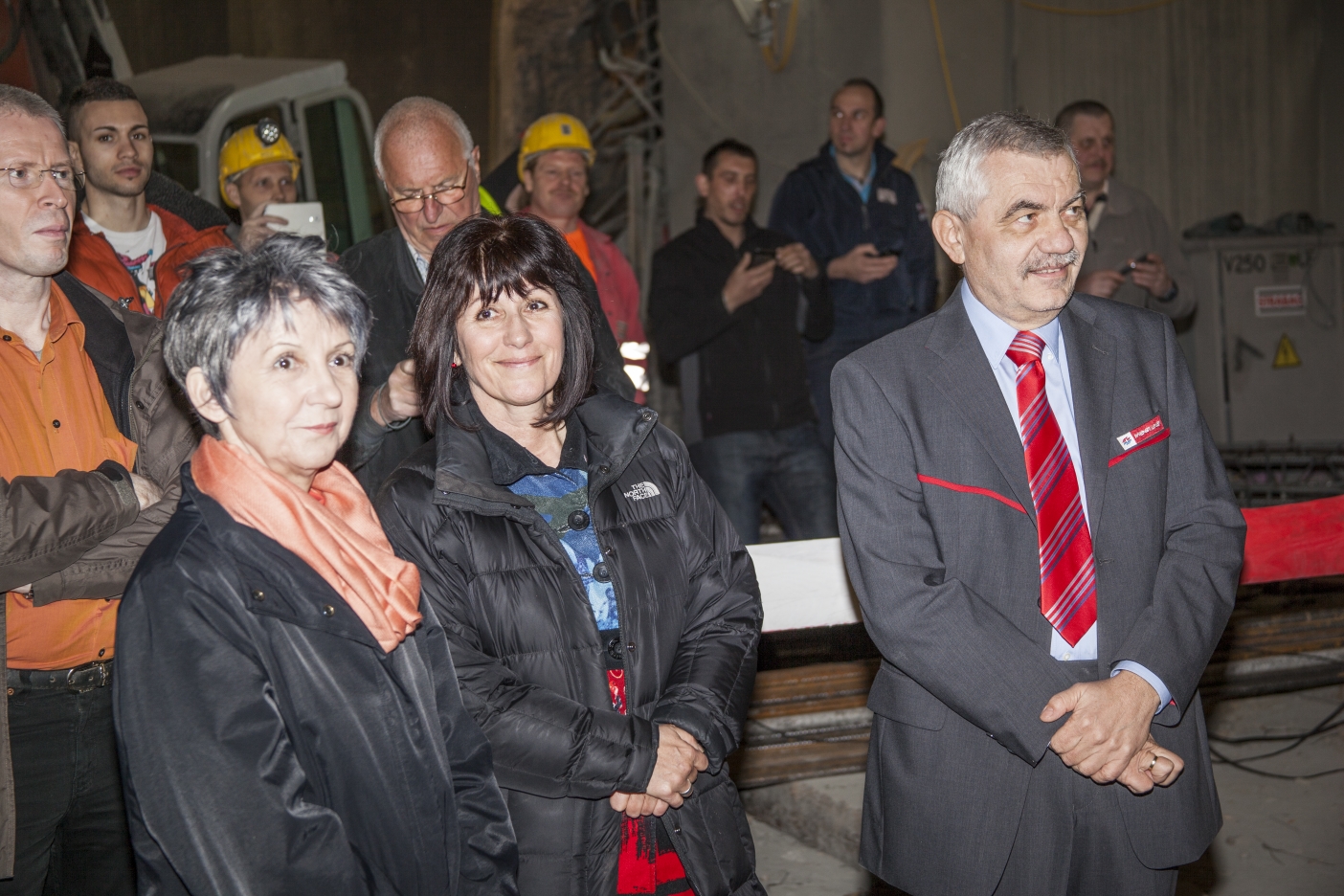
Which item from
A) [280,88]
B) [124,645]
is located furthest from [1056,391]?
[280,88]

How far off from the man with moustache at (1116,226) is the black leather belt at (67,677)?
13.3 feet

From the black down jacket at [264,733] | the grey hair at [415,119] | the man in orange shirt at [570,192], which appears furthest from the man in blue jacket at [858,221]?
the black down jacket at [264,733]

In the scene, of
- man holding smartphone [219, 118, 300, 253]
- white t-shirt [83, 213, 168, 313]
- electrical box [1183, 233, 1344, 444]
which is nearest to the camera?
white t-shirt [83, 213, 168, 313]

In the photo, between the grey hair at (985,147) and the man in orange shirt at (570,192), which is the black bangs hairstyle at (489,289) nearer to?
the grey hair at (985,147)

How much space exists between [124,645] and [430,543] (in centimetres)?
62

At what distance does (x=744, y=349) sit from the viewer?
4.90m

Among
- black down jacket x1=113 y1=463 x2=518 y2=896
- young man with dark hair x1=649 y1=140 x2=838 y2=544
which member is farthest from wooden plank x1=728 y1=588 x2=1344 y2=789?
black down jacket x1=113 y1=463 x2=518 y2=896

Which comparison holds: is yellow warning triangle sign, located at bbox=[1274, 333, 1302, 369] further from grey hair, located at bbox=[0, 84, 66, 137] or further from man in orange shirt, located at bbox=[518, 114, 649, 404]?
grey hair, located at bbox=[0, 84, 66, 137]

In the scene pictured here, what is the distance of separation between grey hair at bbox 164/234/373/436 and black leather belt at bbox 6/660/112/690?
854 millimetres

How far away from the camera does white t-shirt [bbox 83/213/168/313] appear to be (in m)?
3.47

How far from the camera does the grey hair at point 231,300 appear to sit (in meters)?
1.70

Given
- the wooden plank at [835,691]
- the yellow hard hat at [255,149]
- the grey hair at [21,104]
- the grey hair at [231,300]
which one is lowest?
the wooden plank at [835,691]

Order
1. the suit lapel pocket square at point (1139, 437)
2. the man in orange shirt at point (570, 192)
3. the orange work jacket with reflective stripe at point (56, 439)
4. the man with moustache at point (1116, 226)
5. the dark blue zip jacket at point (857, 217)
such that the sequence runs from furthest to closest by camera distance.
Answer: the dark blue zip jacket at point (857, 217) → the man with moustache at point (1116, 226) → the man in orange shirt at point (570, 192) → the orange work jacket with reflective stripe at point (56, 439) → the suit lapel pocket square at point (1139, 437)

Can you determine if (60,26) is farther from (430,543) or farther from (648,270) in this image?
(430,543)
